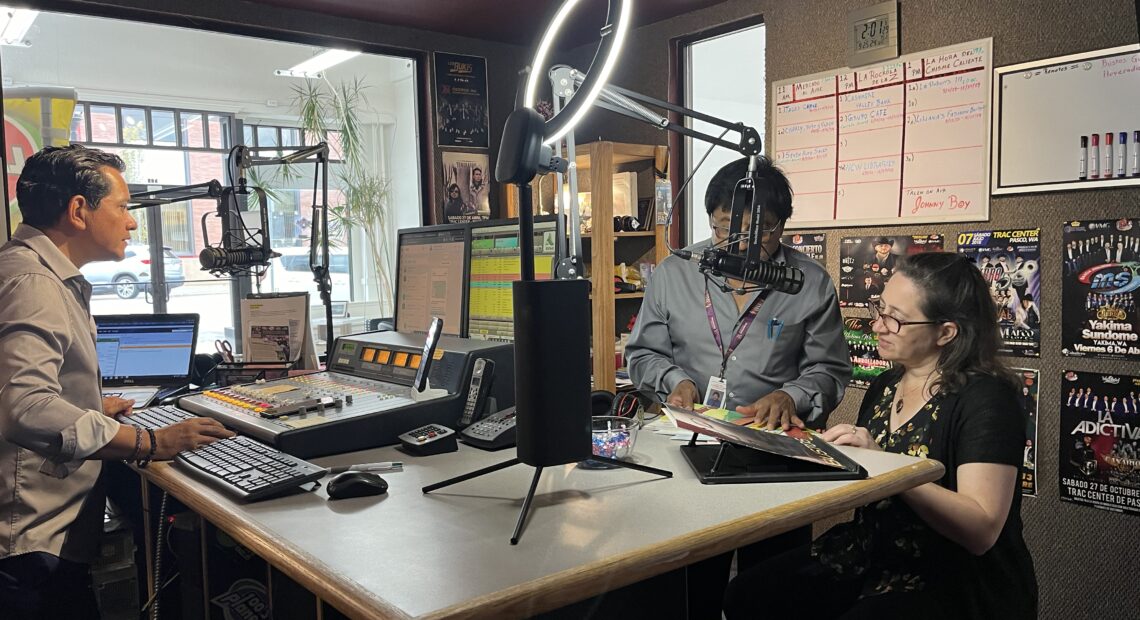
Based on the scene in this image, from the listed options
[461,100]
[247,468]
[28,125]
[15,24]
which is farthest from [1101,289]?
[15,24]

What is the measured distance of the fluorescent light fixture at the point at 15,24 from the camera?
316 cm

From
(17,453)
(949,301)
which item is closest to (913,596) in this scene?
(949,301)

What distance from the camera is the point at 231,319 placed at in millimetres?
3744

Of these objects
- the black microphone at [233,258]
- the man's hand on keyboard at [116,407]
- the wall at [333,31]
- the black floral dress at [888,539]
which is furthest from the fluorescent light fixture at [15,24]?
the black floral dress at [888,539]

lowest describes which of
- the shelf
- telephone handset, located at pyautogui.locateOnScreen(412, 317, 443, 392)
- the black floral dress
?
the black floral dress

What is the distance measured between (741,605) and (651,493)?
72 cm

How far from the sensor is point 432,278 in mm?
2316

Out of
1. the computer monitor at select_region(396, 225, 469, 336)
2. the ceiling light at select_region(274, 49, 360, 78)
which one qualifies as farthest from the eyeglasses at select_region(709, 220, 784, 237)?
the ceiling light at select_region(274, 49, 360, 78)

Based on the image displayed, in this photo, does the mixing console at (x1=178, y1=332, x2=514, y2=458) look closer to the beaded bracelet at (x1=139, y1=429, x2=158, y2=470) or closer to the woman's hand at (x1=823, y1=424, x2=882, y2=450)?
the beaded bracelet at (x1=139, y1=429, x2=158, y2=470)

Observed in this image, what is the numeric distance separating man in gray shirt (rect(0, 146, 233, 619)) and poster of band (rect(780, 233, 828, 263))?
7.97 ft

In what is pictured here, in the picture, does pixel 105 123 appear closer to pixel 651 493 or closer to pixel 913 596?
pixel 651 493

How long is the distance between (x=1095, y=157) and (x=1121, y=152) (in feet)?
0.23

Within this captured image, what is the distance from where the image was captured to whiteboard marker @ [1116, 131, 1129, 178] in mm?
2445

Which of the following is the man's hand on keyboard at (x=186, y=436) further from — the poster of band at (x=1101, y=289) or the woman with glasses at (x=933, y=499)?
the poster of band at (x=1101, y=289)
